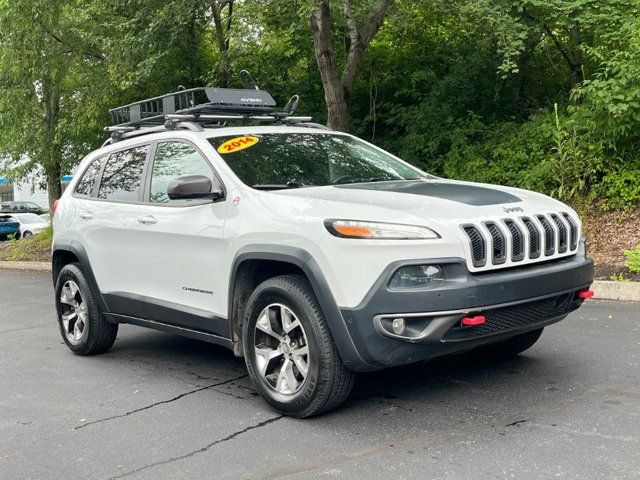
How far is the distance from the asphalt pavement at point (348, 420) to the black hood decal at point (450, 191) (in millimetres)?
1216

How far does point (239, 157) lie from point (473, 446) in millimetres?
2443

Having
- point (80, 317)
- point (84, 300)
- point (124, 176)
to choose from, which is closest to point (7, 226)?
point (80, 317)

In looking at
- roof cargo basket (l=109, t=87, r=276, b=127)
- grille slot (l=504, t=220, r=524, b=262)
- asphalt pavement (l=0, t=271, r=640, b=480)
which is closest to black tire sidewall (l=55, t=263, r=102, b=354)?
asphalt pavement (l=0, t=271, r=640, b=480)

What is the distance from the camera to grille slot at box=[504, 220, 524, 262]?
4148 millimetres

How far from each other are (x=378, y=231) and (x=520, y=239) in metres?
0.84

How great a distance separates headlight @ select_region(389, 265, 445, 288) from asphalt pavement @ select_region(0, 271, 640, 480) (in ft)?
2.72

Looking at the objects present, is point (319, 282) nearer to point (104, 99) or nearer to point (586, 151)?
point (586, 151)

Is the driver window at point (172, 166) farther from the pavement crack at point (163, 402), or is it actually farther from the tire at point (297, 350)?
the pavement crack at point (163, 402)

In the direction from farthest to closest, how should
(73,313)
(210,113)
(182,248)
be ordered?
(73,313) → (210,113) → (182,248)

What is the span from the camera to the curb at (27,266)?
15938 millimetres

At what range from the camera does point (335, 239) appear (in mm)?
4066

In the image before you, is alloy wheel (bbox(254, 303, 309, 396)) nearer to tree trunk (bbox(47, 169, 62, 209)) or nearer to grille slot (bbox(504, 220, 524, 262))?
grille slot (bbox(504, 220, 524, 262))

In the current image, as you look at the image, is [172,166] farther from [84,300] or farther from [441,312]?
[441,312]

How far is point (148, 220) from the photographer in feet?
17.8
